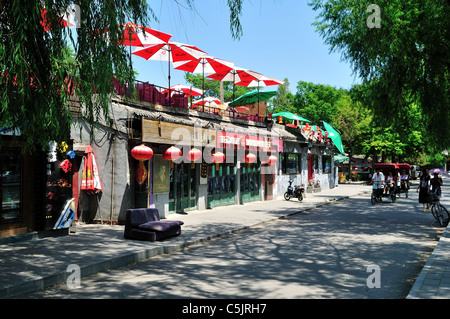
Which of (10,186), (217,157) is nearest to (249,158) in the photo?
(217,157)

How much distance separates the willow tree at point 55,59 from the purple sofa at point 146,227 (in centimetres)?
Result: 409

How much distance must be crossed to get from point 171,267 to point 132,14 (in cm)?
497

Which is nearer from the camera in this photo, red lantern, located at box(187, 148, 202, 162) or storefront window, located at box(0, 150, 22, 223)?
storefront window, located at box(0, 150, 22, 223)

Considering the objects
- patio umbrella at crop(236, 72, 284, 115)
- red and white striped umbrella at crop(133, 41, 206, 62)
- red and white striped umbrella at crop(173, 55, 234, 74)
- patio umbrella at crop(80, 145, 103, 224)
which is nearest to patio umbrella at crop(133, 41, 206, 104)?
red and white striped umbrella at crop(133, 41, 206, 62)

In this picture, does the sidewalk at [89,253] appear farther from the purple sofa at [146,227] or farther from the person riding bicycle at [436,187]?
the person riding bicycle at [436,187]

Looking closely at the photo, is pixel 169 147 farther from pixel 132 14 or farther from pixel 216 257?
pixel 132 14

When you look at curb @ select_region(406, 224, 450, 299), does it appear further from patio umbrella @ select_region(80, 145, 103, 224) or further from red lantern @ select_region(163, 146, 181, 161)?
patio umbrella @ select_region(80, 145, 103, 224)

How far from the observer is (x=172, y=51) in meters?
17.2

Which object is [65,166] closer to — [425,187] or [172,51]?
[172,51]

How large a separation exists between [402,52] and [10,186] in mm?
12921

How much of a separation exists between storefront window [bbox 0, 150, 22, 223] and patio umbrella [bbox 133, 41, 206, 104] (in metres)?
7.97

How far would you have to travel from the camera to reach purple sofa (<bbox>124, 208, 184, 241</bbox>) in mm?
10586

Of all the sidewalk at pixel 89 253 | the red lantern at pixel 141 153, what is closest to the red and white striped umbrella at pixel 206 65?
the red lantern at pixel 141 153

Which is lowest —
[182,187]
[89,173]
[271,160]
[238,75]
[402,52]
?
[182,187]
